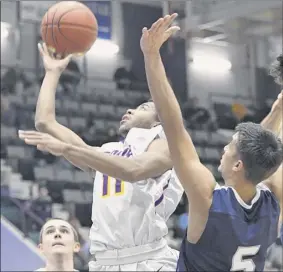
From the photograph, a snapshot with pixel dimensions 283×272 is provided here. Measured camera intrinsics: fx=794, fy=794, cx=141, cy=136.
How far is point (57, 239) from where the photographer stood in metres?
5.02

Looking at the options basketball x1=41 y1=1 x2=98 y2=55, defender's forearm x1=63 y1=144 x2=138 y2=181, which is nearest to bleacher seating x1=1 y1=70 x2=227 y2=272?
basketball x1=41 y1=1 x2=98 y2=55

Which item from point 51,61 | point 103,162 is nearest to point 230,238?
point 103,162

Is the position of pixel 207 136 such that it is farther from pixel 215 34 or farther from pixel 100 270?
pixel 100 270

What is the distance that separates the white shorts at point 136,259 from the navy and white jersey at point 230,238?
1022 millimetres

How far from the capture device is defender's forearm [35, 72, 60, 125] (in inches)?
148

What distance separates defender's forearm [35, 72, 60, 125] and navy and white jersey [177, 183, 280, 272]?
1093 mm

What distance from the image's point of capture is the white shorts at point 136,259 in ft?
13.3

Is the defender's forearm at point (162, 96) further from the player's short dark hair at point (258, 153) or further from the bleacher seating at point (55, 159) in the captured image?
the bleacher seating at point (55, 159)

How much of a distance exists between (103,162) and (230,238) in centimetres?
67

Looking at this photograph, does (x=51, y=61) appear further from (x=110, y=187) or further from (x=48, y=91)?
(x=110, y=187)

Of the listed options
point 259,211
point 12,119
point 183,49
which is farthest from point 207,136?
point 259,211

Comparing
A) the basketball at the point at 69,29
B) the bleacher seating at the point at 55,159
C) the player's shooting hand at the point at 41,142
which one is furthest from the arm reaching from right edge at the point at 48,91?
the bleacher seating at the point at 55,159

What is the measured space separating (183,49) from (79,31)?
12069 mm

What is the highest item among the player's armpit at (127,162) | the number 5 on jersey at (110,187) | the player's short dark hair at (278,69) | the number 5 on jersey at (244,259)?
the player's short dark hair at (278,69)
